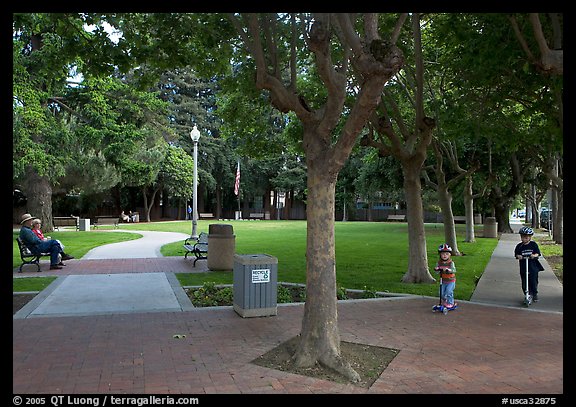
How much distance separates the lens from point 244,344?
20.5 feet

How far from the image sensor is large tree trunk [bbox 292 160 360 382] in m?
5.71

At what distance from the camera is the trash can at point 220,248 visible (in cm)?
1279

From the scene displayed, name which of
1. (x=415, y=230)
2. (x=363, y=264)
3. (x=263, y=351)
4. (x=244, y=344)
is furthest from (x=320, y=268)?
(x=363, y=264)

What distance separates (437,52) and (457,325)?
1032 cm

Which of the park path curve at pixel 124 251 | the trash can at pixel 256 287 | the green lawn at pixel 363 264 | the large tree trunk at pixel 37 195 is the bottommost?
the green lawn at pixel 363 264

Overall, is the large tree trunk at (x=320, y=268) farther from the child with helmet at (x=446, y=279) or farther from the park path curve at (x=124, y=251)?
the park path curve at (x=124, y=251)

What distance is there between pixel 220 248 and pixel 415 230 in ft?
16.8

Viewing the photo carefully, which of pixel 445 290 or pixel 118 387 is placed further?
pixel 445 290

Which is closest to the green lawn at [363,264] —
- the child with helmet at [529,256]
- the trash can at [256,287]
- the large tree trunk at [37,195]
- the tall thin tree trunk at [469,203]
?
the child with helmet at [529,256]

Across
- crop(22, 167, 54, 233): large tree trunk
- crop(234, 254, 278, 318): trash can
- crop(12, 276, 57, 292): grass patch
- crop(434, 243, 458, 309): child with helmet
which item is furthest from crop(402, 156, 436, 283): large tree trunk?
crop(22, 167, 54, 233): large tree trunk

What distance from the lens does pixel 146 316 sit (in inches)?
305

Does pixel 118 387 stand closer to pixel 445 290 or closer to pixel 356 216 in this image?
pixel 445 290

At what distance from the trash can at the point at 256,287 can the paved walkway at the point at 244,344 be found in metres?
0.26
